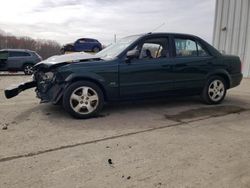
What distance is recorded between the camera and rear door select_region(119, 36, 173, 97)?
6273 mm

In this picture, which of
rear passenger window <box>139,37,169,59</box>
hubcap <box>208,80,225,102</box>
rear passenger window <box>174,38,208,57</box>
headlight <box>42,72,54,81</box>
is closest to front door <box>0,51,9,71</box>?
headlight <box>42,72,54,81</box>

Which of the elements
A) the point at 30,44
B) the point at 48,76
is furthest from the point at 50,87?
the point at 30,44

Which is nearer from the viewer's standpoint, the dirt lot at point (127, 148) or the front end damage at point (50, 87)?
the dirt lot at point (127, 148)

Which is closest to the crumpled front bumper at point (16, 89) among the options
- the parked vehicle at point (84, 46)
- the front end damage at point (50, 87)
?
the front end damage at point (50, 87)

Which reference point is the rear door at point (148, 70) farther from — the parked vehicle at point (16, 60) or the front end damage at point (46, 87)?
the parked vehicle at point (16, 60)

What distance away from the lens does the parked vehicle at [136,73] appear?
19.3 feet

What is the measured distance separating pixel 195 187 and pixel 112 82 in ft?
10.7

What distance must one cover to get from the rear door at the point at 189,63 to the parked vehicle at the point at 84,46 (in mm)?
20846

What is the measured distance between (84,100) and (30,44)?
141 feet

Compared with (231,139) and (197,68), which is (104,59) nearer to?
(197,68)

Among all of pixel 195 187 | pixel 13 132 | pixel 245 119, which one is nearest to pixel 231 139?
pixel 245 119

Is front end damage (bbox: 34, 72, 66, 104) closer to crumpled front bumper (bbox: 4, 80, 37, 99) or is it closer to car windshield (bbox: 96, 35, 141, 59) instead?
crumpled front bumper (bbox: 4, 80, 37, 99)

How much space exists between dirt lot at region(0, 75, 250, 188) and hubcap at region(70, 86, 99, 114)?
0.25 meters

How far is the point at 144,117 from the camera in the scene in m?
6.05
